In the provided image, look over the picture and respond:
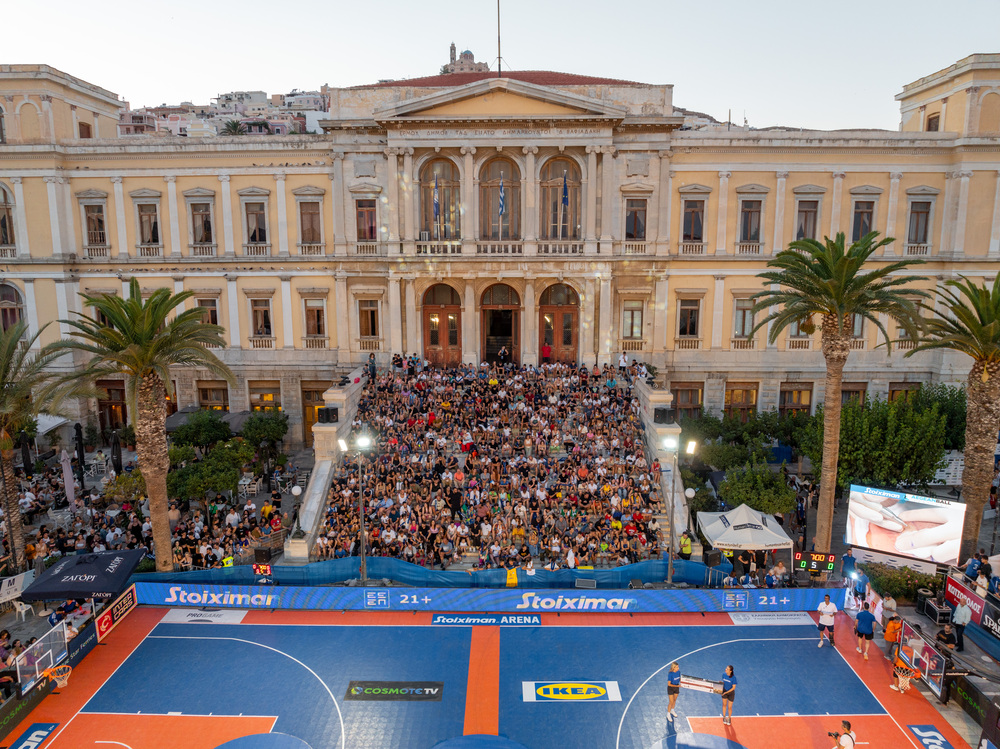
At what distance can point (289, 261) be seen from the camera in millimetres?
41469

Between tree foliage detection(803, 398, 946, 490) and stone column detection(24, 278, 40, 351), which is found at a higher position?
stone column detection(24, 278, 40, 351)

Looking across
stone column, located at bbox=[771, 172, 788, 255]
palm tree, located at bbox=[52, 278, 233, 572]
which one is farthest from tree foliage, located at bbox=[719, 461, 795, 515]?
palm tree, located at bbox=[52, 278, 233, 572]

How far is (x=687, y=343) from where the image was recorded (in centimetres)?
4131

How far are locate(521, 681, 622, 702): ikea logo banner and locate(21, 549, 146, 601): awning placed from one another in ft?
47.5

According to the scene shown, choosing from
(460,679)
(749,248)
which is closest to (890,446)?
(749,248)

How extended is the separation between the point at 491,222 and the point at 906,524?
26.4 meters

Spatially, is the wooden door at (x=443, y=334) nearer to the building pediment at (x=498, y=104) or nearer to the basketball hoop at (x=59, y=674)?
the building pediment at (x=498, y=104)

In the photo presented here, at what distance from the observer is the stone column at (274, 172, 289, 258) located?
41031 mm

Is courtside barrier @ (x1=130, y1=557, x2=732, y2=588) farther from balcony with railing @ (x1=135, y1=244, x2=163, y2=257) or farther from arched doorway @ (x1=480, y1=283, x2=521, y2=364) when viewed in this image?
balcony with railing @ (x1=135, y1=244, x2=163, y2=257)

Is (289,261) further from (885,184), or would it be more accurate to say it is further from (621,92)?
(885,184)

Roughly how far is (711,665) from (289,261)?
32.6 metres

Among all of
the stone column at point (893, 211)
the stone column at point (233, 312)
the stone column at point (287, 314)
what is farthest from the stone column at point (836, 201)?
the stone column at point (233, 312)

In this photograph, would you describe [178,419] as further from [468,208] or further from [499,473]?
[499,473]

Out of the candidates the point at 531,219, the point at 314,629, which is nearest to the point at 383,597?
the point at 314,629
